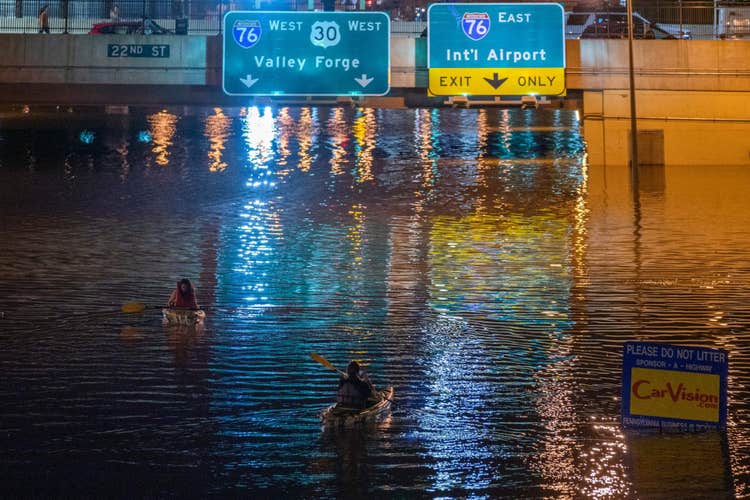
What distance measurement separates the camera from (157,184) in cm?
3488

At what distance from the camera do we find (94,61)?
27.8m

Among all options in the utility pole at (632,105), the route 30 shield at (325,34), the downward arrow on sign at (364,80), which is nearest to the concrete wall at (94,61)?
the route 30 shield at (325,34)

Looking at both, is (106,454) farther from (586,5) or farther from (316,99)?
(586,5)

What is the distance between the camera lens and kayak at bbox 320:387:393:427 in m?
9.73

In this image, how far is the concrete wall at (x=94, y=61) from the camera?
27562mm

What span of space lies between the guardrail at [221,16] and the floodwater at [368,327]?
5.01 metres

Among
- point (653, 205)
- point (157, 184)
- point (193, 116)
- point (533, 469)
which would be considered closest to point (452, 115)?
point (193, 116)

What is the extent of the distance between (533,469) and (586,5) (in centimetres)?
2913

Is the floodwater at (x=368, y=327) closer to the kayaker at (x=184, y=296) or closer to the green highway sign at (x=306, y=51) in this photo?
the kayaker at (x=184, y=296)

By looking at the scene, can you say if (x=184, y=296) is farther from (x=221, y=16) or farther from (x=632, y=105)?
(x=632, y=105)

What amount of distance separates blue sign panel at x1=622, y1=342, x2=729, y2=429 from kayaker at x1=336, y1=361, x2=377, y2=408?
2.39 metres

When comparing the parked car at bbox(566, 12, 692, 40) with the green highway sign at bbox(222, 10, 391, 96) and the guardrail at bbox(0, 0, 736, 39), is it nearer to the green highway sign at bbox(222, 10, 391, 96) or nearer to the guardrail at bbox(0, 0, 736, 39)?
the guardrail at bbox(0, 0, 736, 39)

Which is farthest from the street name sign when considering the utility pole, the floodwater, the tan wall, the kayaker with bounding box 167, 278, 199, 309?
the kayaker with bounding box 167, 278, 199, 309

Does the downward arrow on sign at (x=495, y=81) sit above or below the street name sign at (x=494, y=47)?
below
